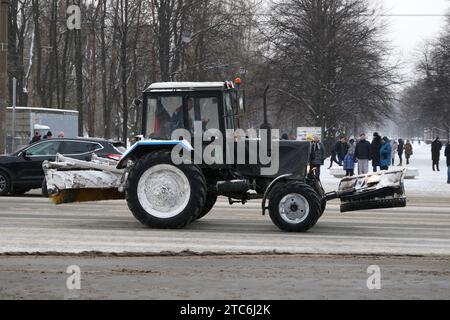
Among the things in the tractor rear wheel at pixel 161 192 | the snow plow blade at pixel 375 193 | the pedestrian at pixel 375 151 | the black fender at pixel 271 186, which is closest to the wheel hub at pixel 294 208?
the black fender at pixel 271 186

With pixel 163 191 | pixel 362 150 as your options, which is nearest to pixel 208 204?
pixel 163 191

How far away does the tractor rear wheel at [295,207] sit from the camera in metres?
13.1

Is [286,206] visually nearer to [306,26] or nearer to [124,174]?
[124,174]

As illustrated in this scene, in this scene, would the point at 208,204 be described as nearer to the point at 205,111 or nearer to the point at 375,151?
the point at 205,111

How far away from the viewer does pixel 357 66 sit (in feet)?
166

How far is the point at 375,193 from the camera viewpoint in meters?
13.3

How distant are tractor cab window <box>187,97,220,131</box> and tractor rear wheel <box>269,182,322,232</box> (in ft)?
5.14

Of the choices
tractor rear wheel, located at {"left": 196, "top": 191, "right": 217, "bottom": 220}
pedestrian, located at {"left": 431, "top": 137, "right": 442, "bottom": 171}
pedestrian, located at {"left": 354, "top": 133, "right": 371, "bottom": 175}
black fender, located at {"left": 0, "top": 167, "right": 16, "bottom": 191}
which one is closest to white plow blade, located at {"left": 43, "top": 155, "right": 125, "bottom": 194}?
tractor rear wheel, located at {"left": 196, "top": 191, "right": 217, "bottom": 220}

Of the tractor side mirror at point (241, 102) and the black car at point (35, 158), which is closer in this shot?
the tractor side mirror at point (241, 102)

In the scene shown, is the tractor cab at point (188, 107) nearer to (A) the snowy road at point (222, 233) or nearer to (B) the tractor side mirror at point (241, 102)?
(B) the tractor side mirror at point (241, 102)

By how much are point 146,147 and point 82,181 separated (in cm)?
125

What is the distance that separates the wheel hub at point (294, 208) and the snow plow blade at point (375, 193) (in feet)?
2.46

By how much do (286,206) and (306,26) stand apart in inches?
1509
